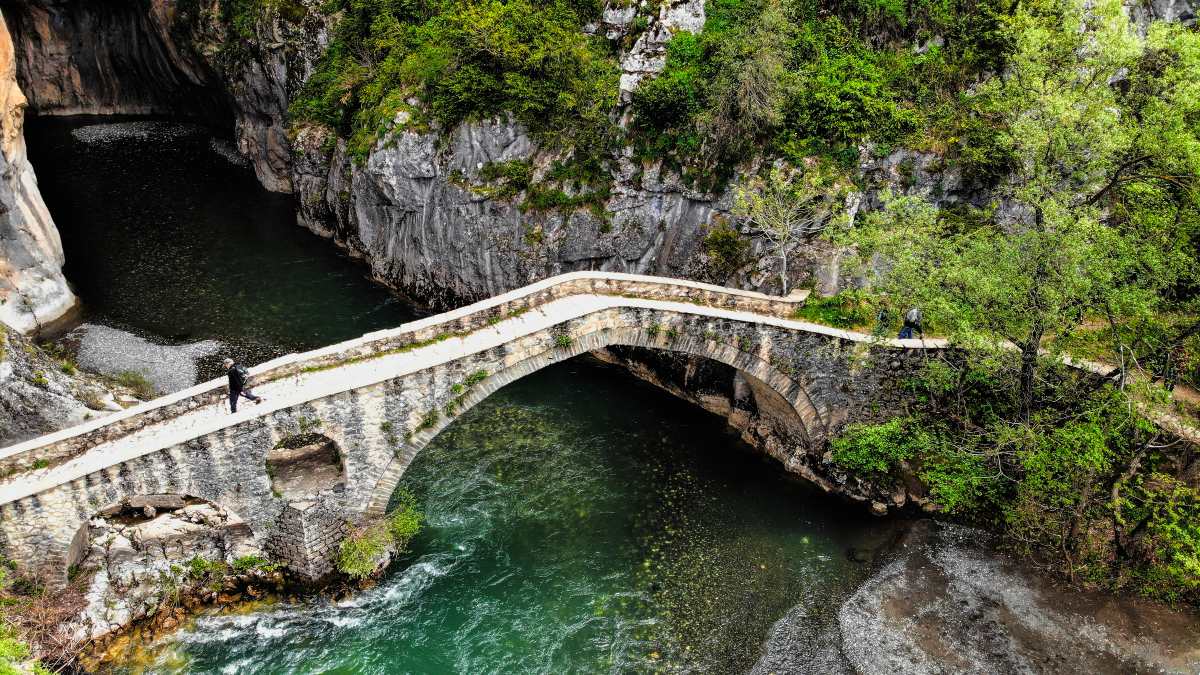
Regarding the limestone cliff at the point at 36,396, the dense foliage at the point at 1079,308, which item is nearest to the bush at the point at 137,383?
the limestone cliff at the point at 36,396

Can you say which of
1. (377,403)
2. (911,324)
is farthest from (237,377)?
(911,324)

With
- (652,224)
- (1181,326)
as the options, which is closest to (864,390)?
(1181,326)

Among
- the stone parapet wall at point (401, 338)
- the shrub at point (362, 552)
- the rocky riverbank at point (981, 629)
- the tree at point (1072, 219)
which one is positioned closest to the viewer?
the stone parapet wall at point (401, 338)

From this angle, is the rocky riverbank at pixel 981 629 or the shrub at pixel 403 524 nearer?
the rocky riverbank at pixel 981 629

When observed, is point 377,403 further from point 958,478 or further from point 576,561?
point 958,478

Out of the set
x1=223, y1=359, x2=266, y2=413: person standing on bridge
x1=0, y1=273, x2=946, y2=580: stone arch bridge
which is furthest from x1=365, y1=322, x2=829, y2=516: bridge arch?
x1=223, y1=359, x2=266, y2=413: person standing on bridge

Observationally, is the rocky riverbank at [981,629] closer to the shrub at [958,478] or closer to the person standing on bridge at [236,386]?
the shrub at [958,478]

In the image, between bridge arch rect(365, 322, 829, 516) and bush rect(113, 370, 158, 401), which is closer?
bridge arch rect(365, 322, 829, 516)

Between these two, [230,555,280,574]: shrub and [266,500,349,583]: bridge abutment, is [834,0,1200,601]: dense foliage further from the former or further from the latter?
[230,555,280,574]: shrub

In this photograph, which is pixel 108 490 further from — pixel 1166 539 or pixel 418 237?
pixel 1166 539
